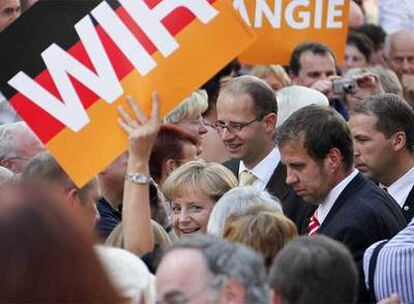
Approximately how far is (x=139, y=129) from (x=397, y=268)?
4.13 ft

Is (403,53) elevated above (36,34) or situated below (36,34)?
below

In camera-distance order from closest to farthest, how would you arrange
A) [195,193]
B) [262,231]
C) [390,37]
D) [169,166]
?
[262,231] < [195,193] < [169,166] < [390,37]

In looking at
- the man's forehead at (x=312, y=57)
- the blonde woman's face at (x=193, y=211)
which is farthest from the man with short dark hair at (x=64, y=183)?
the man's forehead at (x=312, y=57)

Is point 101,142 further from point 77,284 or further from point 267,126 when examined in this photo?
point 77,284

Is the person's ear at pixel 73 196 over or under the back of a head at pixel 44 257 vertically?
under

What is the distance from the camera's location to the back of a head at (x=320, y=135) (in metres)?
6.14

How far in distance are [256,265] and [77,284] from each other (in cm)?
135

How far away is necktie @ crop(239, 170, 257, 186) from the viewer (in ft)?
23.7

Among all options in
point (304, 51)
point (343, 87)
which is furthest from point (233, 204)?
point (304, 51)

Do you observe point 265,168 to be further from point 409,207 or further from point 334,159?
point 334,159

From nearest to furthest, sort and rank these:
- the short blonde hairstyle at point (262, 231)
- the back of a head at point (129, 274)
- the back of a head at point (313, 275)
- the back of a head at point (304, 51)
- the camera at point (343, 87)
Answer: the back of a head at point (313, 275) < the back of a head at point (129, 274) < the short blonde hairstyle at point (262, 231) < the camera at point (343, 87) < the back of a head at point (304, 51)

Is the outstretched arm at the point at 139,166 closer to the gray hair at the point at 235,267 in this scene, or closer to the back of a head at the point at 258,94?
the gray hair at the point at 235,267

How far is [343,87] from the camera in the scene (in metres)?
9.84

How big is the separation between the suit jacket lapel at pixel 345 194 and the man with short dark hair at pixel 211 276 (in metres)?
2.25
